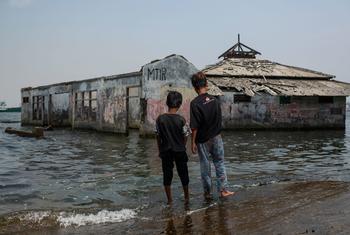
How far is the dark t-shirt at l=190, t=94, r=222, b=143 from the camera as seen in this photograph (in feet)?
19.2

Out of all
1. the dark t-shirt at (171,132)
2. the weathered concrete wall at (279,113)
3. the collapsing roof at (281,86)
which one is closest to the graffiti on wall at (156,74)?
the collapsing roof at (281,86)

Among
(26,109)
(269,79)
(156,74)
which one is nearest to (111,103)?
(156,74)

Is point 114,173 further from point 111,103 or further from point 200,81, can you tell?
point 111,103

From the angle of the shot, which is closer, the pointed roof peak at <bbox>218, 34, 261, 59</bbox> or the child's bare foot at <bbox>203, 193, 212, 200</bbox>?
the child's bare foot at <bbox>203, 193, 212, 200</bbox>

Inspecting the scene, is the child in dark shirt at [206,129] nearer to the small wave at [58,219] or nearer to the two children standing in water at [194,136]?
the two children standing in water at [194,136]

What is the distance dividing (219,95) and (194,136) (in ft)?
62.1

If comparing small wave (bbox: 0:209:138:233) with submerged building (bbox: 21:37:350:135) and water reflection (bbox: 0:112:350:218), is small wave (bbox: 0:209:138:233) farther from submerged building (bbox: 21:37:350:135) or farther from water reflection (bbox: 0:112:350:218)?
submerged building (bbox: 21:37:350:135)

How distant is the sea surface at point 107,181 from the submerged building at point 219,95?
266 inches

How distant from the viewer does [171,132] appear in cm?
570

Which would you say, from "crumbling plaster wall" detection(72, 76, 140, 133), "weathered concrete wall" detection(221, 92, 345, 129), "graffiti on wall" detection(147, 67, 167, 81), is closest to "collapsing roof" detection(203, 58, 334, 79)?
"weathered concrete wall" detection(221, 92, 345, 129)

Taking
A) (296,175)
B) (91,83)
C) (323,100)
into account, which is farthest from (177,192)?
(323,100)

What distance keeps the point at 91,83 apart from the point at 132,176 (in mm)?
17172

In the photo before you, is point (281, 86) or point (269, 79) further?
point (269, 79)

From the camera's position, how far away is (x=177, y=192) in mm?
6652
